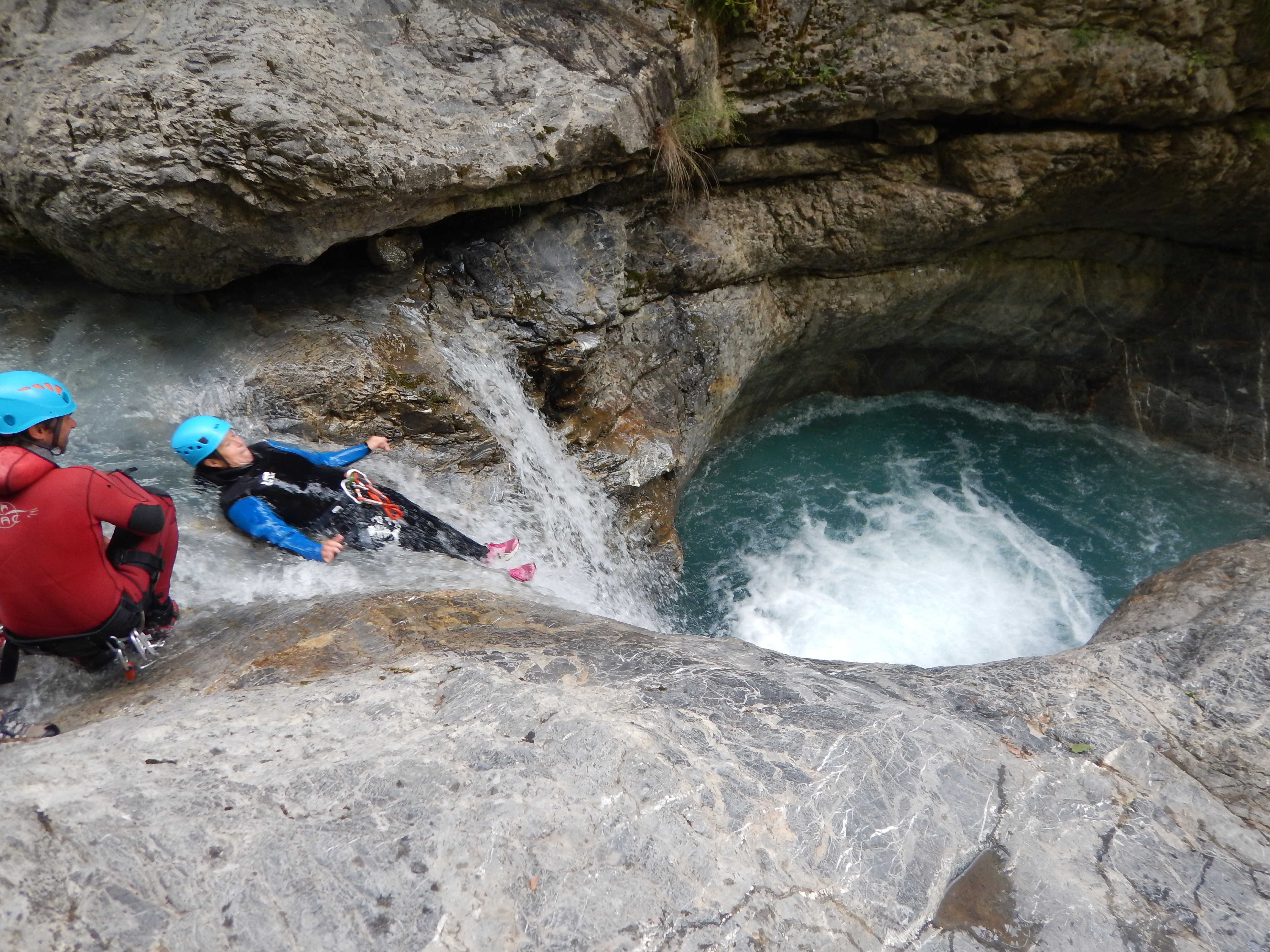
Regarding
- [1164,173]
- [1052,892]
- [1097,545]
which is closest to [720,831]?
[1052,892]

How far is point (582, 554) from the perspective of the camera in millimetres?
5727

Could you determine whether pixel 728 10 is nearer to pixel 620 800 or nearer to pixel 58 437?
pixel 58 437

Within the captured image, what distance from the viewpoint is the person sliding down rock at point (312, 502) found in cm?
405

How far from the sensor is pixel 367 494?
15.0 ft

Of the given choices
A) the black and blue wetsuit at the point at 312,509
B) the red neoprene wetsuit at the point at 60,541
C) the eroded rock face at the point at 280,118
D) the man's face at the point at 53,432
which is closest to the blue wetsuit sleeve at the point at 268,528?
the black and blue wetsuit at the point at 312,509

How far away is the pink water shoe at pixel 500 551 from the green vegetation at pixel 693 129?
3342mm

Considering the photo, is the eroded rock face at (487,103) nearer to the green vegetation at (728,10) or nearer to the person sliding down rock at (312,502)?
the green vegetation at (728,10)

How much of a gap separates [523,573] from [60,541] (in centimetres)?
Answer: 244

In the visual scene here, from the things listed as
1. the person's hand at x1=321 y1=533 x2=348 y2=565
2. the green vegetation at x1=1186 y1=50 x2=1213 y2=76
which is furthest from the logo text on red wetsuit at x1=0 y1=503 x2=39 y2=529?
the green vegetation at x1=1186 y1=50 x2=1213 y2=76

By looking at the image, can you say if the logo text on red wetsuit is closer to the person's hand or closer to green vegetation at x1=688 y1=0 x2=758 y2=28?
the person's hand

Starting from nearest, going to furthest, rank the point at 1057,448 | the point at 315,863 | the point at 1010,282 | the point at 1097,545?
the point at 315,863, the point at 1097,545, the point at 1010,282, the point at 1057,448

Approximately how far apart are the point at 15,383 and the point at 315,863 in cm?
248

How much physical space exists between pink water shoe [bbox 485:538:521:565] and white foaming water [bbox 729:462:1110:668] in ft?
7.34

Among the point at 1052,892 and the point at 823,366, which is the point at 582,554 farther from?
the point at 823,366
